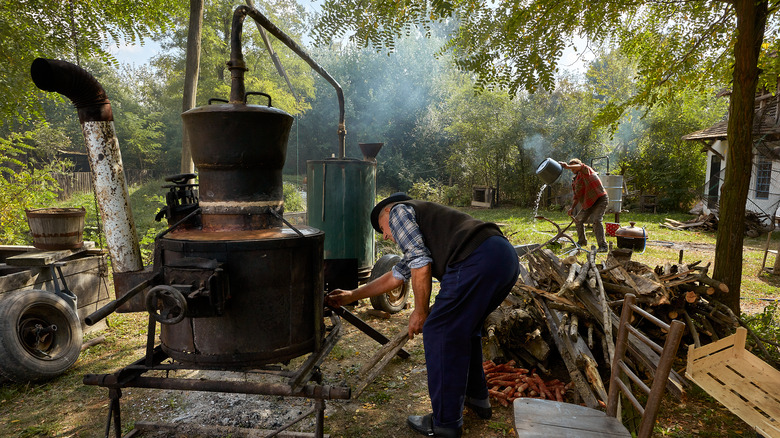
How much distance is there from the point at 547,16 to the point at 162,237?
13.7ft

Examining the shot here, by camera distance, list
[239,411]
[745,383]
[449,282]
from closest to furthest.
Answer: [745,383] → [449,282] → [239,411]

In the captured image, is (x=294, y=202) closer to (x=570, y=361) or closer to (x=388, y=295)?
(x=388, y=295)

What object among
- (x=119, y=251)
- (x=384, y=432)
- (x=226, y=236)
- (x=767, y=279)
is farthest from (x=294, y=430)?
(x=767, y=279)

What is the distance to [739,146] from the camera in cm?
398

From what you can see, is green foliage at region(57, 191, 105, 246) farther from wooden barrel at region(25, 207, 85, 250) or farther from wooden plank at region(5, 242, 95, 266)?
wooden plank at region(5, 242, 95, 266)

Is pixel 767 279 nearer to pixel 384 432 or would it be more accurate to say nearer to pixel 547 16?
pixel 547 16

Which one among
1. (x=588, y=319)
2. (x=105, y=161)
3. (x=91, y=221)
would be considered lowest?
(x=91, y=221)

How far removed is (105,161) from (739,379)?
4503 mm

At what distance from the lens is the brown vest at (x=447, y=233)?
2.73 metres

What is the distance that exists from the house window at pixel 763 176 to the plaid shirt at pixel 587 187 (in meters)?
9.27

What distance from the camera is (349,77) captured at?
2892 centimetres

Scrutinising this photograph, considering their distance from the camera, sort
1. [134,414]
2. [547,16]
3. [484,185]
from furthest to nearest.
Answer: [484,185] < [547,16] < [134,414]

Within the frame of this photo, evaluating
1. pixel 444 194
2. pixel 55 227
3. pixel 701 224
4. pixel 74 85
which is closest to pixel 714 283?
pixel 74 85

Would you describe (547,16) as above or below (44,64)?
above
